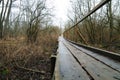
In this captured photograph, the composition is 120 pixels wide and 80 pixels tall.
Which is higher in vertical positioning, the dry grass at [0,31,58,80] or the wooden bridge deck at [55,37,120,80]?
the wooden bridge deck at [55,37,120,80]

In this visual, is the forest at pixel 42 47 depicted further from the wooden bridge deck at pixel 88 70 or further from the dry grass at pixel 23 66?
the wooden bridge deck at pixel 88 70

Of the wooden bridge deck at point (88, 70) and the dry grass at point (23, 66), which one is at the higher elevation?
the wooden bridge deck at point (88, 70)

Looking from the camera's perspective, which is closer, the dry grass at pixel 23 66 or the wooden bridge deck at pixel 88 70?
the wooden bridge deck at pixel 88 70

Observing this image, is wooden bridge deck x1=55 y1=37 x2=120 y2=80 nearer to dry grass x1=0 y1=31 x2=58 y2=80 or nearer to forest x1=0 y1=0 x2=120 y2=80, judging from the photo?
forest x1=0 y1=0 x2=120 y2=80

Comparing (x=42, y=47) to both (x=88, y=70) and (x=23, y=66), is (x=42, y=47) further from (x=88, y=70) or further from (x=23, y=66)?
(x=88, y=70)

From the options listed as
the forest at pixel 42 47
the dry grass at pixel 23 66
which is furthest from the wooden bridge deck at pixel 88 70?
the dry grass at pixel 23 66

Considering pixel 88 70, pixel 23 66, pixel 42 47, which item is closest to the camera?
pixel 88 70

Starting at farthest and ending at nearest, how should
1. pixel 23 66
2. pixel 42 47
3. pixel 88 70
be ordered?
pixel 42 47 → pixel 23 66 → pixel 88 70

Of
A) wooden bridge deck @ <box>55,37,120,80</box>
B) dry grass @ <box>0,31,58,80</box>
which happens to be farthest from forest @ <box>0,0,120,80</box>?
wooden bridge deck @ <box>55,37,120,80</box>

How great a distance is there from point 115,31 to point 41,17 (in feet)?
39.6

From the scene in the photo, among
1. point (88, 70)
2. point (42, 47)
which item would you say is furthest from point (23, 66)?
point (88, 70)

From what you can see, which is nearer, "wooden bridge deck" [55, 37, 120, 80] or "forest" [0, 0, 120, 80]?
"wooden bridge deck" [55, 37, 120, 80]

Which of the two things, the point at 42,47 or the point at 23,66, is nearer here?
the point at 23,66

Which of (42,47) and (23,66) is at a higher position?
(42,47)
